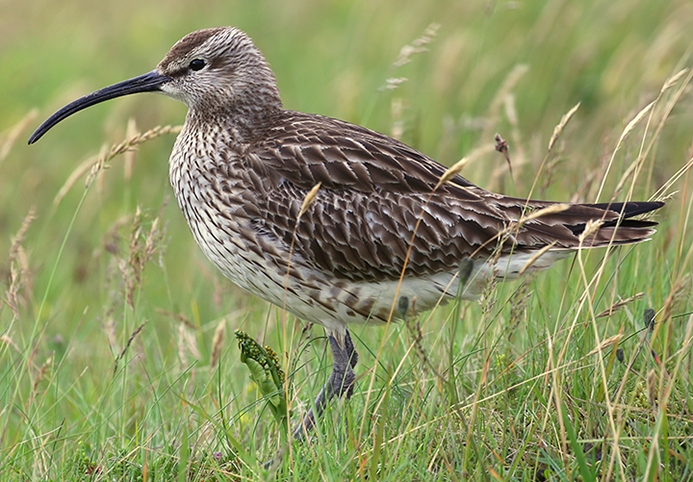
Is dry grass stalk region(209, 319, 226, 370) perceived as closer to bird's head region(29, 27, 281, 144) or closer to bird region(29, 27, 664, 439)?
bird region(29, 27, 664, 439)

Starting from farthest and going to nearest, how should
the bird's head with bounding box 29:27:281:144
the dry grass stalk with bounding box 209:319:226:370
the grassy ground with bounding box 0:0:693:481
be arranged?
the bird's head with bounding box 29:27:281:144 → the dry grass stalk with bounding box 209:319:226:370 → the grassy ground with bounding box 0:0:693:481

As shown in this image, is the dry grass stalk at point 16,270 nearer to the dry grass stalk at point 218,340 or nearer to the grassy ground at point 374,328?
the grassy ground at point 374,328

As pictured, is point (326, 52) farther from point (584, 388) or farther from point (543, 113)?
point (584, 388)

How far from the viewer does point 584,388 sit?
13.2 feet

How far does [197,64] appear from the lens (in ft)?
17.5

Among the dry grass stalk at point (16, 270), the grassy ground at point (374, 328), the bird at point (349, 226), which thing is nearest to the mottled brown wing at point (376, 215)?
the bird at point (349, 226)

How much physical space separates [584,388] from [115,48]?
981 centimetres

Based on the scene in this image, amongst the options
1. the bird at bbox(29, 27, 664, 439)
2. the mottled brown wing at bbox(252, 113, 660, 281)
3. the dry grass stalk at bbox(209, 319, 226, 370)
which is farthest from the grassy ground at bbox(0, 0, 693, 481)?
the mottled brown wing at bbox(252, 113, 660, 281)

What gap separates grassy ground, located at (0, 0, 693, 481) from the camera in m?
3.76

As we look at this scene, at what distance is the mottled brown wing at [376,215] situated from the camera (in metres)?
4.74

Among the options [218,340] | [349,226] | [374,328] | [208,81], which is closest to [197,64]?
[208,81]

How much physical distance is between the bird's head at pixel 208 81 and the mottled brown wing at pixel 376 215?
0.61 metres

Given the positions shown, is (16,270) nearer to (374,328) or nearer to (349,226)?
(349,226)

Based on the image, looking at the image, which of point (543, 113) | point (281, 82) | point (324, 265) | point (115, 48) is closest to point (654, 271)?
point (324, 265)
